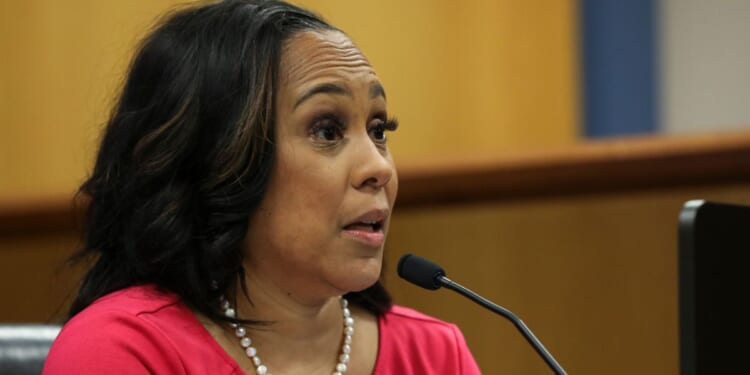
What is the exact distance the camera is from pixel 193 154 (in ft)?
4.51

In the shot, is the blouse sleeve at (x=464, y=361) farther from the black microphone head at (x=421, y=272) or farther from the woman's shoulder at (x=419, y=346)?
the black microphone head at (x=421, y=272)

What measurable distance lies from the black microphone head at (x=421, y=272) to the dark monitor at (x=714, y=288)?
1.29 feet

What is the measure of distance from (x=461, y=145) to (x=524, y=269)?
0.76m

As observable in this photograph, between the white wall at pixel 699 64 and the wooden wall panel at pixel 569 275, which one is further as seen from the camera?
the white wall at pixel 699 64

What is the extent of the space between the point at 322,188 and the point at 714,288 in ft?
1.63

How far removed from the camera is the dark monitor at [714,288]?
3.17 ft

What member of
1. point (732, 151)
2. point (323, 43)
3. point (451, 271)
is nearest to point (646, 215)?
point (732, 151)

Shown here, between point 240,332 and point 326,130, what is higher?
point 326,130

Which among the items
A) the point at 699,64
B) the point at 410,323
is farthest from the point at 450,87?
the point at 410,323

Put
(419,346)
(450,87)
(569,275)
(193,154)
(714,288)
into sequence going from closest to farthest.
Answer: (714,288) → (193,154) → (419,346) → (569,275) → (450,87)

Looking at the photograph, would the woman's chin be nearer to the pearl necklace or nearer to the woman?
the woman

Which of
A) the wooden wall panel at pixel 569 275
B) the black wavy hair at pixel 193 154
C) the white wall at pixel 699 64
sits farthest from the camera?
the white wall at pixel 699 64

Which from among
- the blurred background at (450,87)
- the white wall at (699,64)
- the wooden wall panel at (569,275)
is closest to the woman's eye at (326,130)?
the wooden wall panel at (569,275)

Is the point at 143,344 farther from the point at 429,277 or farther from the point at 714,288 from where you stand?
the point at 714,288
